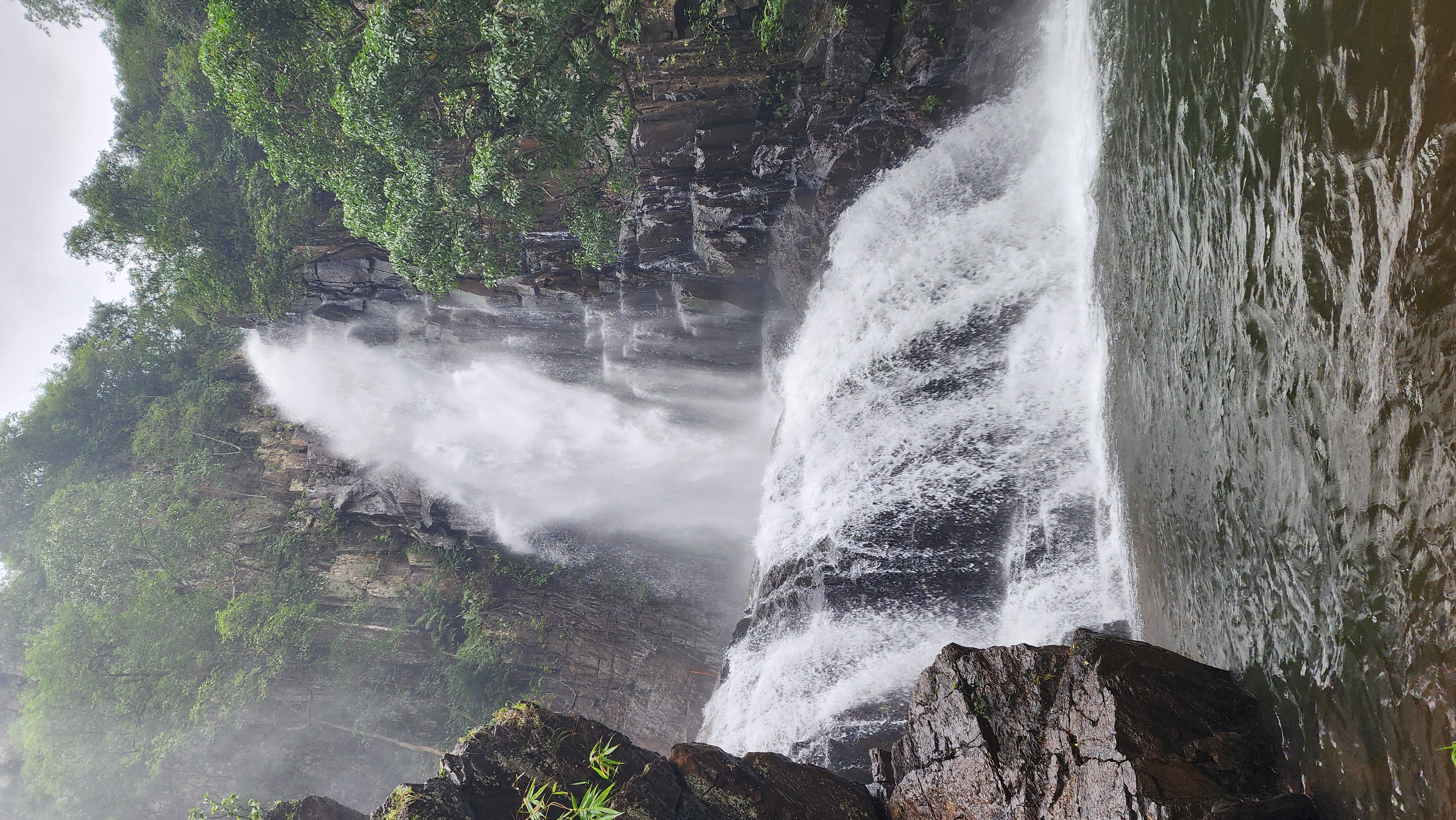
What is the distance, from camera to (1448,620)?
10.7ft

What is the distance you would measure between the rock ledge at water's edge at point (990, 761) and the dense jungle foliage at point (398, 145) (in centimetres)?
901

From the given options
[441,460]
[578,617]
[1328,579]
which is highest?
[1328,579]

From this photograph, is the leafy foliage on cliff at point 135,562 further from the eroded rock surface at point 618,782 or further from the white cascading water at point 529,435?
the eroded rock surface at point 618,782

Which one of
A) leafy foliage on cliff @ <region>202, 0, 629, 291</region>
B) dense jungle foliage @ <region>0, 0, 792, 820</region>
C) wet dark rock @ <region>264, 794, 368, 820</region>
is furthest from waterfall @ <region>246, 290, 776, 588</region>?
wet dark rock @ <region>264, 794, 368, 820</region>

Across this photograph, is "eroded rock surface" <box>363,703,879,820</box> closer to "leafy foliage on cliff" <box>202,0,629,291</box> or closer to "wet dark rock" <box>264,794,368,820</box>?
"wet dark rock" <box>264,794,368,820</box>

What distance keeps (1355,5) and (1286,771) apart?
14.7 feet

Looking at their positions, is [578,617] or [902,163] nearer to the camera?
Answer: [902,163]

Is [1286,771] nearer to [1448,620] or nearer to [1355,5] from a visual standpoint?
[1448,620]

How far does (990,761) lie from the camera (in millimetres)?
5703

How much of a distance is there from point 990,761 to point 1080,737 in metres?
0.91

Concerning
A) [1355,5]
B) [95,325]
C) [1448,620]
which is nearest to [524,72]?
[1355,5]

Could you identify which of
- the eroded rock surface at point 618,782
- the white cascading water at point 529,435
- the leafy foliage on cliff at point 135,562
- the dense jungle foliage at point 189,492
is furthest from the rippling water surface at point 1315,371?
the leafy foliage on cliff at point 135,562

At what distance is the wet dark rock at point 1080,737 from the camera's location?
4.46 m

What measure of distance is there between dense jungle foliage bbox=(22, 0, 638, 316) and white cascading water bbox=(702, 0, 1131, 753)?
17.0ft
